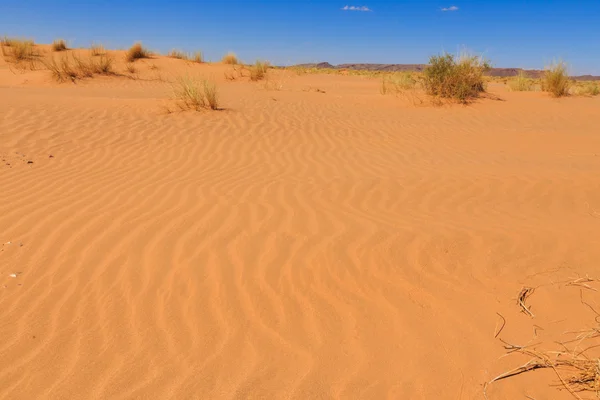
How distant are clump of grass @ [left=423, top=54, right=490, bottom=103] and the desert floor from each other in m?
6.47

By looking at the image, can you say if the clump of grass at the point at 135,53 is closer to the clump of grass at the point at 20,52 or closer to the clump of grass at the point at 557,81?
the clump of grass at the point at 20,52

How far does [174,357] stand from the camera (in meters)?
2.49

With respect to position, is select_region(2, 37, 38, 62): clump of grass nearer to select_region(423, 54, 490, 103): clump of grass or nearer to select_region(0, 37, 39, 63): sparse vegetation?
select_region(0, 37, 39, 63): sparse vegetation

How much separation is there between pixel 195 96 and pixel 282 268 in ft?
23.6

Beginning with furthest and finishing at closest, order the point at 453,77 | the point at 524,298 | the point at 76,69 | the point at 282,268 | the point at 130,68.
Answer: the point at 130,68 → the point at 76,69 → the point at 453,77 → the point at 282,268 → the point at 524,298

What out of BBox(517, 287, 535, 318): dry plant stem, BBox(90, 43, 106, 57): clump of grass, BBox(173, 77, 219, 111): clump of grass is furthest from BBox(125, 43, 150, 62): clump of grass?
BBox(517, 287, 535, 318): dry plant stem

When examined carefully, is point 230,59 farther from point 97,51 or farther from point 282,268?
point 282,268

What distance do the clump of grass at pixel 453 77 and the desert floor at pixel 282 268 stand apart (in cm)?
647

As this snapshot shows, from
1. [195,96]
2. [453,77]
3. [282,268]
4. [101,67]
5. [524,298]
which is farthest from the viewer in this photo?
[101,67]

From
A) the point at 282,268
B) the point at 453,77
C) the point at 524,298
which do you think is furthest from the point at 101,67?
the point at 524,298

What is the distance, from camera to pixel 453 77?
13094 mm

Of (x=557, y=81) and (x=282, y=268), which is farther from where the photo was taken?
(x=557, y=81)

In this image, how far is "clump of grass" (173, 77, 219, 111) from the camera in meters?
9.77

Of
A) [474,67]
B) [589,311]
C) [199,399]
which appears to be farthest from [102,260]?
[474,67]
